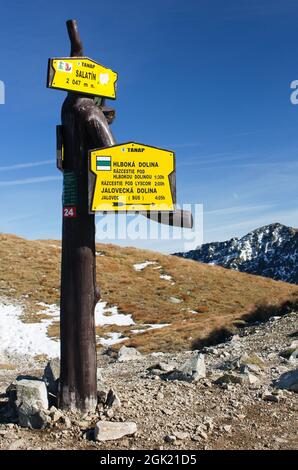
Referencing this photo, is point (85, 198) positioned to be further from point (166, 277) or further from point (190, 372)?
point (166, 277)

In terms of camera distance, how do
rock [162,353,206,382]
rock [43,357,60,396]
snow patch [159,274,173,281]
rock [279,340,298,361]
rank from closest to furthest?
rock [43,357,60,396] → rock [162,353,206,382] → rock [279,340,298,361] → snow patch [159,274,173,281]

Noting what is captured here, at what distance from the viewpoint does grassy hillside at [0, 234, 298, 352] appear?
20.3m

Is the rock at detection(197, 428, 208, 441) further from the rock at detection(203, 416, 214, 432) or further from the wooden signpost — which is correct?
the wooden signpost

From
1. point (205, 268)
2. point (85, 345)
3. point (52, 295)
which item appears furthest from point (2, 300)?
point (85, 345)

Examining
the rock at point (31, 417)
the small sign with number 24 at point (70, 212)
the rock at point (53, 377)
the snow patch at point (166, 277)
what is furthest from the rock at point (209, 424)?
the snow patch at point (166, 277)

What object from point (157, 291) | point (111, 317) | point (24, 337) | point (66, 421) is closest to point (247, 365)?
point (66, 421)

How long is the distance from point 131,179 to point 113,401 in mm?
3134

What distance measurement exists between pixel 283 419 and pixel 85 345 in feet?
9.75

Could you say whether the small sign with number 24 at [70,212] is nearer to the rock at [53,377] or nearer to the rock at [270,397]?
the rock at [53,377]

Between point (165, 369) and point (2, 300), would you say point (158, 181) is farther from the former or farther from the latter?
point (2, 300)

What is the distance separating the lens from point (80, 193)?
6758 mm

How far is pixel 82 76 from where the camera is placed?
6840 mm

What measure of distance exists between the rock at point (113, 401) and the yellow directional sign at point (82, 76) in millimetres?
4383

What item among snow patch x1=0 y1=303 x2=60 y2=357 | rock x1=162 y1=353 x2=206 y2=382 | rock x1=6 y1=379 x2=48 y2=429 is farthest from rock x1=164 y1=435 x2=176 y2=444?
snow patch x1=0 y1=303 x2=60 y2=357
